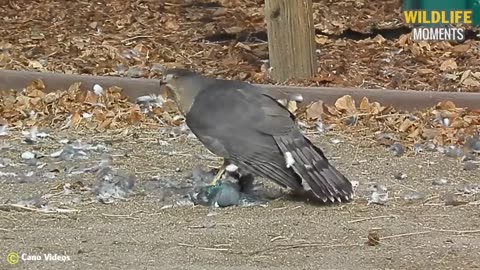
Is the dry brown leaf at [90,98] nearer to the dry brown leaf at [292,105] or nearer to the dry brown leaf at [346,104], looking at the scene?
the dry brown leaf at [292,105]

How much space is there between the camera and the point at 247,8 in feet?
35.6

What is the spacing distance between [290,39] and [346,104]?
0.97 metres

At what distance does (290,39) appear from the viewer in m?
8.12

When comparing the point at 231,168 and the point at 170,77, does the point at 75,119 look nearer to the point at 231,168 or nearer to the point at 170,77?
the point at 170,77

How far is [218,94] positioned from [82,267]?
1396 mm

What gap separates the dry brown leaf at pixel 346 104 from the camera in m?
7.34

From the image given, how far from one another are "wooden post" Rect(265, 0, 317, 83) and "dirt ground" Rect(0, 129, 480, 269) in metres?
1.90

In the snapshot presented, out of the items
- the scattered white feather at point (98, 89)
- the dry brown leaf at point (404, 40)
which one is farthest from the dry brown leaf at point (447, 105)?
the scattered white feather at point (98, 89)

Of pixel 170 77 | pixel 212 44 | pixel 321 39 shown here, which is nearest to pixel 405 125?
pixel 170 77

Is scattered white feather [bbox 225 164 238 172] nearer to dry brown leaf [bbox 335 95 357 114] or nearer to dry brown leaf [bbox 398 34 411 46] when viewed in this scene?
dry brown leaf [bbox 335 95 357 114]

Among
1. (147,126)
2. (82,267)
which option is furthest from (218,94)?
(147,126)

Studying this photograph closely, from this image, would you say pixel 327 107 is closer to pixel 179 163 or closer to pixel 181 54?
pixel 179 163

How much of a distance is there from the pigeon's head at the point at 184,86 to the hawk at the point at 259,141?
0.05m

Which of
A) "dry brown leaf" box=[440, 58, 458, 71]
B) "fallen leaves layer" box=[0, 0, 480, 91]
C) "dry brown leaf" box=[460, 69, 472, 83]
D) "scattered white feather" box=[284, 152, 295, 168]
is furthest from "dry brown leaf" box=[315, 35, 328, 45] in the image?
"scattered white feather" box=[284, 152, 295, 168]
